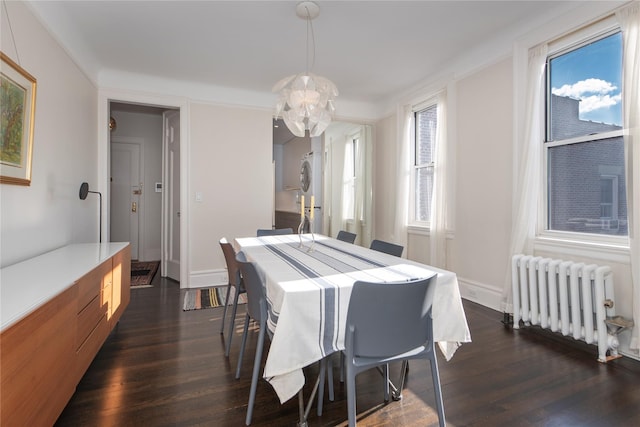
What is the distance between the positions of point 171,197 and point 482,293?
13.5 ft

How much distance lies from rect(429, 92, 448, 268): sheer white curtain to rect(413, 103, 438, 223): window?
279 millimetres

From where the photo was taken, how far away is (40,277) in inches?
61.7

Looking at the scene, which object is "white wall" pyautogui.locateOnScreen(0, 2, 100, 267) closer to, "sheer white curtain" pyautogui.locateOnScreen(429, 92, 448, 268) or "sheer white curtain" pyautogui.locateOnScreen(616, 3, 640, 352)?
"sheer white curtain" pyautogui.locateOnScreen(429, 92, 448, 268)

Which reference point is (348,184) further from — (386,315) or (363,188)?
(386,315)

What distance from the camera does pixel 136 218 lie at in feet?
18.6

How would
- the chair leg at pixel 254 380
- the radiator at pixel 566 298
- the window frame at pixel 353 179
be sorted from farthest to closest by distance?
the window frame at pixel 353 179
the radiator at pixel 566 298
the chair leg at pixel 254 380

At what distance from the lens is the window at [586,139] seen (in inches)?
90.7

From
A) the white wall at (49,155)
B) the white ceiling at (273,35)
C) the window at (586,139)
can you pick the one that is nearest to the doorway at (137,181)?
the white ceiling at (273,35)

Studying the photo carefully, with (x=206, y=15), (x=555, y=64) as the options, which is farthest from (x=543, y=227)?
(x=206, y=15)

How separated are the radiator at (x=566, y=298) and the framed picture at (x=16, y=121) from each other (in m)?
3.59

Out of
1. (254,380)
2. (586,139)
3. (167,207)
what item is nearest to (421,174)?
(586,139)

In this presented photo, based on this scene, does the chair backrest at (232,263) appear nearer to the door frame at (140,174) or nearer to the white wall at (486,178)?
the white wall at (486,178)

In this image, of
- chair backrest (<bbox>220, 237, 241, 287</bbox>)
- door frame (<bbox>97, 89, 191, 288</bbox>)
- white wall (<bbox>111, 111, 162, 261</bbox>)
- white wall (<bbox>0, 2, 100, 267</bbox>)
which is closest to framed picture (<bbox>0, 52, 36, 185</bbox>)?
white wall (<bbox>0, 2, 100, 267</bbox>)

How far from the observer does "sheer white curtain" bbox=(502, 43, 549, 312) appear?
2711 mm
